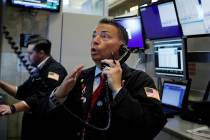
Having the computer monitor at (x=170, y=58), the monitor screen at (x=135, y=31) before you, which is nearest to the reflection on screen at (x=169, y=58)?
the computer monitor at (x=170, y=58)

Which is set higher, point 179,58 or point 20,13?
point 20,13

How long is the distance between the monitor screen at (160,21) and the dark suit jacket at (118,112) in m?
1.29

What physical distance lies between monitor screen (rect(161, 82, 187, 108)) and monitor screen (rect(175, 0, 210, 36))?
0.44 meters

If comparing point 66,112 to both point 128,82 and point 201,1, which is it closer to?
point 128,82

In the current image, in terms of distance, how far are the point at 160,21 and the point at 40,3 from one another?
4.05 feet

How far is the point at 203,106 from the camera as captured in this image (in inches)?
77.9

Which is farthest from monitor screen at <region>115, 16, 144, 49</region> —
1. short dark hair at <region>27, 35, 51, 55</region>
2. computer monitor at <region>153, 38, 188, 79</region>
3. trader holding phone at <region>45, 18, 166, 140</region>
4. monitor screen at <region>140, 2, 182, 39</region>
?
trader holding phone at <region>45, 18, 166, 140</region>

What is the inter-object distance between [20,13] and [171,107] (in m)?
1.80

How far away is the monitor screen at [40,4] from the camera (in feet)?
9.80

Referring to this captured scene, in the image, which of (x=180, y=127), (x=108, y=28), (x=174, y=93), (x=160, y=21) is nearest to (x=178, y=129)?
(x=180, y=127)

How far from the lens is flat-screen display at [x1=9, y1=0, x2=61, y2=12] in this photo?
299cm

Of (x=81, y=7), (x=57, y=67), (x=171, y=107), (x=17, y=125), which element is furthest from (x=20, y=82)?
(x=171, y=107)

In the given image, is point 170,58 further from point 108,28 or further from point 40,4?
point 40,4

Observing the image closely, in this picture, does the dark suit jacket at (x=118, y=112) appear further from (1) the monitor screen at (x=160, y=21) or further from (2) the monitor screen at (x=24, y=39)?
(2) the monitor screen at (x=24, y=39)
